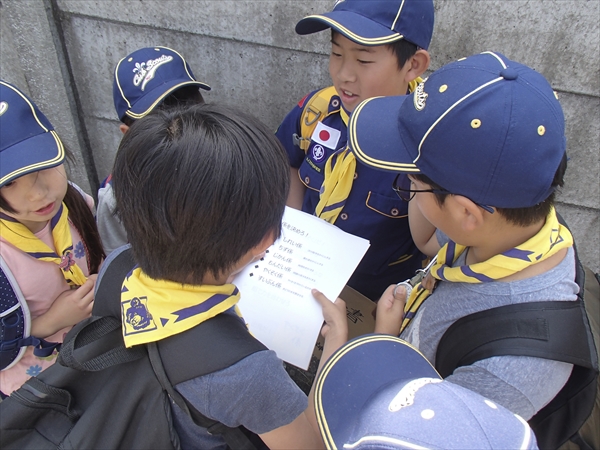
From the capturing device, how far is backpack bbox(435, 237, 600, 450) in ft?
2.74

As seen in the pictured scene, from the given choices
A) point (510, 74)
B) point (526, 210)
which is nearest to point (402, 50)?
point (510, 74)

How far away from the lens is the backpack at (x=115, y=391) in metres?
0.76

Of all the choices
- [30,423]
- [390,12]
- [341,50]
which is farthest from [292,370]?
[390,12]

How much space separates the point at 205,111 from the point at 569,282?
893mm

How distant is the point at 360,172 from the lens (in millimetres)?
1540

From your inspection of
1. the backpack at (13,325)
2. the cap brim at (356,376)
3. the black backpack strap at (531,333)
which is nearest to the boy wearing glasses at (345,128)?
the black backpack strap at (531,333)

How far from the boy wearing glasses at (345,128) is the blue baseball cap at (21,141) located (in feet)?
2.98

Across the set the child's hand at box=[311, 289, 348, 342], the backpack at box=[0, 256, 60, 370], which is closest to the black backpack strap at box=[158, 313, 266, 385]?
the child's hand at box=[311, 289, 348, 342]

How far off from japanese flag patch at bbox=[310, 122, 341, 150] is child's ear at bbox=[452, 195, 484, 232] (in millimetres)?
785

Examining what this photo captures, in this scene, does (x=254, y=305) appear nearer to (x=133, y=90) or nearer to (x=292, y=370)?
(x=292, y=370)

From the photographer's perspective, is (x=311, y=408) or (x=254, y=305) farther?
(x=254, y=305)

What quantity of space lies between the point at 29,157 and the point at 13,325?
20.5 inches

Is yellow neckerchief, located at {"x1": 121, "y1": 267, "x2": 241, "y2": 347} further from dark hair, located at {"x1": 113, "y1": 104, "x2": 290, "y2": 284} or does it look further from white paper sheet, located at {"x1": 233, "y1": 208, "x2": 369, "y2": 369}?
white paper sheet, located at {"x1": 233, "y1": 208, "x2": 369, "y2": 369}

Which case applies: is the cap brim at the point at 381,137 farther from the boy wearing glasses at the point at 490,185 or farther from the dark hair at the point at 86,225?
the dark hair at the point at 86,225
